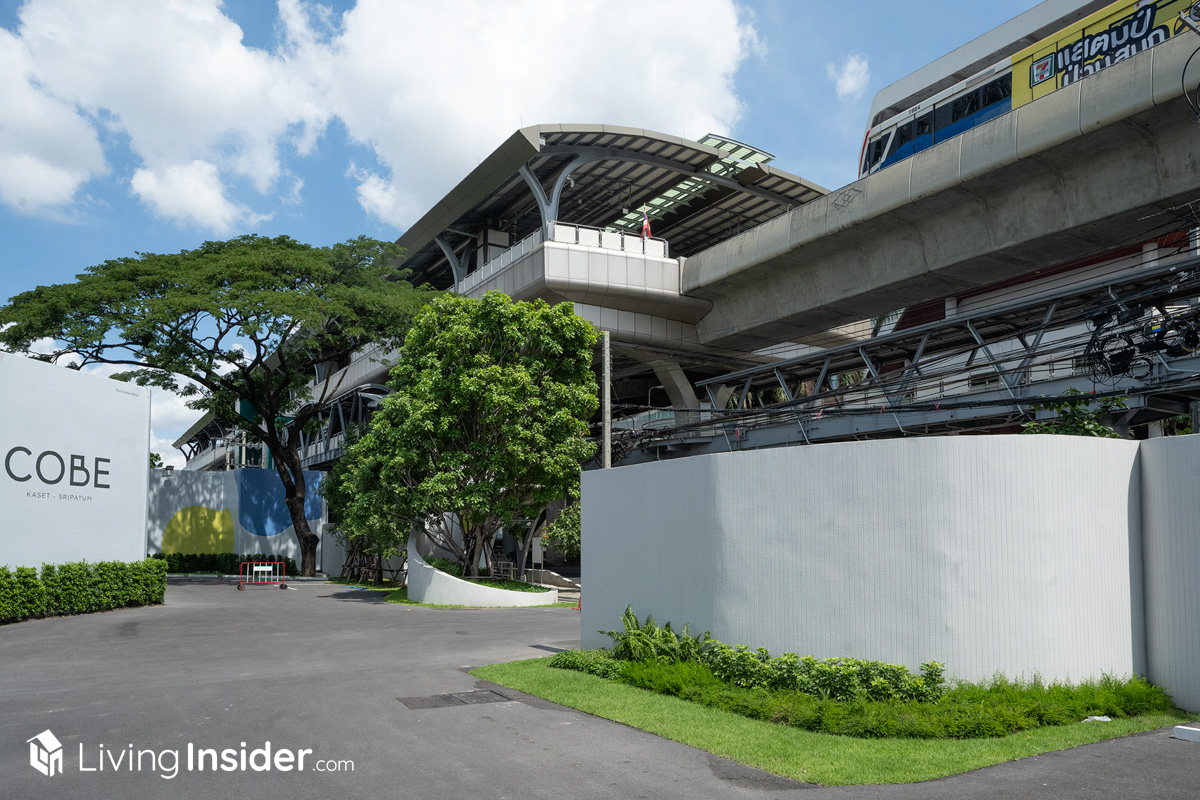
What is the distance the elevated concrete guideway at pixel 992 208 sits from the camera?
18.8 metres

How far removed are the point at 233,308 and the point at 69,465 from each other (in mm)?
12042

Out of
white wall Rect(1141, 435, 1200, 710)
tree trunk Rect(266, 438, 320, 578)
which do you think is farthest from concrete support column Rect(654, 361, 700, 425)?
white wall Rect(1141, 435, 1200, 710)

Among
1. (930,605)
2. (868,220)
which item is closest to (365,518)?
(868,220)

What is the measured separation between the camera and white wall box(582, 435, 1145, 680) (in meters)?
10.1

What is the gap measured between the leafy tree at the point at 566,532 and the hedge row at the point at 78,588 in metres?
12.6

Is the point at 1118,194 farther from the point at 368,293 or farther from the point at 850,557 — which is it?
the point at 368,293

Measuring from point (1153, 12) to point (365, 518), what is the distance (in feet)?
93.0

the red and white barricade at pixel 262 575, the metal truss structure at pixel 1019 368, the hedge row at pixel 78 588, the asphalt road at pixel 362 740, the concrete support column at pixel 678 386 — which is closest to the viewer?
the asphalt road at pixel 362 740

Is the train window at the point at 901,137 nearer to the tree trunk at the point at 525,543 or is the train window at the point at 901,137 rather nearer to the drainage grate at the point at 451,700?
the tree trunk at the point at 525,543

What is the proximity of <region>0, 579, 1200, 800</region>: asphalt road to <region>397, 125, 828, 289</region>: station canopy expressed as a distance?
22.6 m

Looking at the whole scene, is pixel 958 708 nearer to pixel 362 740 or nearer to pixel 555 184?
pixel 362 740

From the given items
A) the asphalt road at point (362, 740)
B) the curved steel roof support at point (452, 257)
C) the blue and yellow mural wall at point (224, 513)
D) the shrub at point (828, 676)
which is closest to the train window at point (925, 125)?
the curved steel roof support at point (452, 257)

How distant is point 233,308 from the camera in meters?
34.6

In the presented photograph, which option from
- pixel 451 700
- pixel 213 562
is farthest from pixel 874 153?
pixel 213 562
